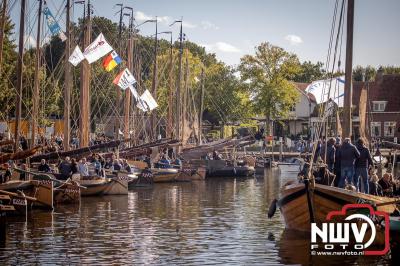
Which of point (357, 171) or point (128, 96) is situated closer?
point (357, 171)

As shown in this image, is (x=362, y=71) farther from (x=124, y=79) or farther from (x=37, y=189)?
(x=37, y=189)

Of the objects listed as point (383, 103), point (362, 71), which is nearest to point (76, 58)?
point (383, 103)

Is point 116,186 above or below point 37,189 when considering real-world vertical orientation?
below

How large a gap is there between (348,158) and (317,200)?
2.87m

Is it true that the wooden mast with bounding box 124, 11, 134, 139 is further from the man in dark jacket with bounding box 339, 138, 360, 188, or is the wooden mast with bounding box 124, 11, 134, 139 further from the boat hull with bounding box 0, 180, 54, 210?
the man in dark jacket with bounding box 339, 138, 360, 188

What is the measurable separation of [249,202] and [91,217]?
12181mm

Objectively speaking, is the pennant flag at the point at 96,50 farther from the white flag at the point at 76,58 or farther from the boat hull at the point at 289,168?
the boat hull at the point at 289,168

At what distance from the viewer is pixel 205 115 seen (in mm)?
127438

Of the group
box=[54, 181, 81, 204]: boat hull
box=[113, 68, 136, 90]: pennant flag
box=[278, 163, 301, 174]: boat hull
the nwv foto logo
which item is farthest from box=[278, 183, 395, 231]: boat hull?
box=[278, 163, 301, 174]: boat hull

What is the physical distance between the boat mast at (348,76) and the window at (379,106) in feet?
275

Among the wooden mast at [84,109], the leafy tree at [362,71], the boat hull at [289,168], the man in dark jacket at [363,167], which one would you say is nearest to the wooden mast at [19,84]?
the wooden mast at [84,109]

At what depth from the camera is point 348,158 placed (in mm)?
29781

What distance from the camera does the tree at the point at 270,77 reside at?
358 feet

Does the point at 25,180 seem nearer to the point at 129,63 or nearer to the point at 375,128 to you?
the point at 129,63
